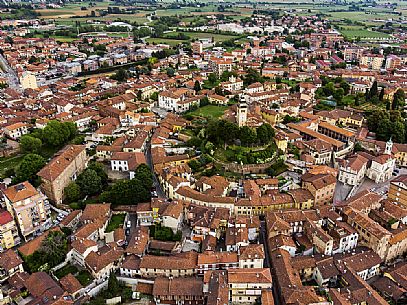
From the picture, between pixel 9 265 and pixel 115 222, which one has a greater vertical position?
pixel 9 265

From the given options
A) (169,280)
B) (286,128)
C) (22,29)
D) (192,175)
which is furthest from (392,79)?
(22,29)

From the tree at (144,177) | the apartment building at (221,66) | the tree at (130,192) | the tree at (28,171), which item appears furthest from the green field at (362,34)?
the tree at (28,171)

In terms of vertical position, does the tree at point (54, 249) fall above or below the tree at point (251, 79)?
below

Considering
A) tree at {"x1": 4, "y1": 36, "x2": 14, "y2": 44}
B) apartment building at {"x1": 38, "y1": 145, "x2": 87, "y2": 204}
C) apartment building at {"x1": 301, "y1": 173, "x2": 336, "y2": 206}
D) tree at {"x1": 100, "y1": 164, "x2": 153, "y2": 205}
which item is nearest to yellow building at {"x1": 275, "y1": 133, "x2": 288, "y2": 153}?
apartment building at {"x1": 301, "y1": 173, "x2": 336, "y2": 206}

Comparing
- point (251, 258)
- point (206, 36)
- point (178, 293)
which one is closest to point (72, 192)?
point (178, 293)

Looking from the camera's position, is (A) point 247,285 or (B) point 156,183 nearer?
(A) point 247,285

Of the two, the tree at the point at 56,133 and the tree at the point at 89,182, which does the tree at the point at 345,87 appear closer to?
the tree at the point at 56,133

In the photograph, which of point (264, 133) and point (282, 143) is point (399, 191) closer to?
point (282, 143)
